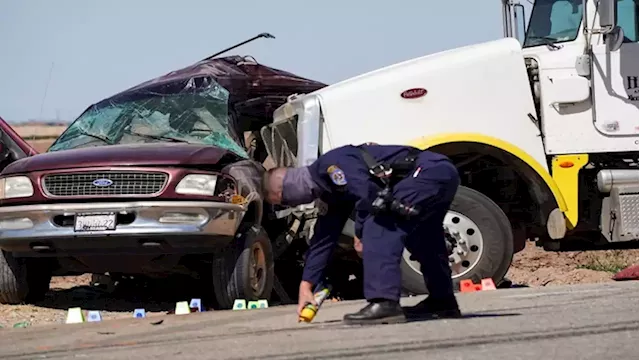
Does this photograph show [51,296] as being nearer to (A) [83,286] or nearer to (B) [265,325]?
(A) [83,286]

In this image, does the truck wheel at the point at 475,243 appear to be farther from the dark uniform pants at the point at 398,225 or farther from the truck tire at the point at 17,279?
the truck tire at the point at 17,279

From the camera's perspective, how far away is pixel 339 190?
5.83m

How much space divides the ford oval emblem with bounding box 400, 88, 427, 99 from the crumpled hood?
4.78 ft

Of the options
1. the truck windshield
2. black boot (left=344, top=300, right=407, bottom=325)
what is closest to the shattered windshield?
the truck windshield

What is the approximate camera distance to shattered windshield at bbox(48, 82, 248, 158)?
9461 millimetres

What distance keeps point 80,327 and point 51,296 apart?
2.91 meters

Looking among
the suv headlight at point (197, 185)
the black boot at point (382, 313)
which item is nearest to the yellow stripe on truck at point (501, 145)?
the suv headlight at point (197, 185)

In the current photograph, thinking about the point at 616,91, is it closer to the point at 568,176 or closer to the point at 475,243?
the point at 568,176

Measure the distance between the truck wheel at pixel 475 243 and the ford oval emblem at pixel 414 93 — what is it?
0.89m

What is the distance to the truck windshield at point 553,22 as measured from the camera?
9.51 metres

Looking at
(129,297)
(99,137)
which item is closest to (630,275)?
(129,297)

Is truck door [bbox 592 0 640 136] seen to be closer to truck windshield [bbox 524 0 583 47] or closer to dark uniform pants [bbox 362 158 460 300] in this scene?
truck windshield [bbox 524 0 583 47]

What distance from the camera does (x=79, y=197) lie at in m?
8.10

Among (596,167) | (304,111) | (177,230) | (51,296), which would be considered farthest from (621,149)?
(51,296)
